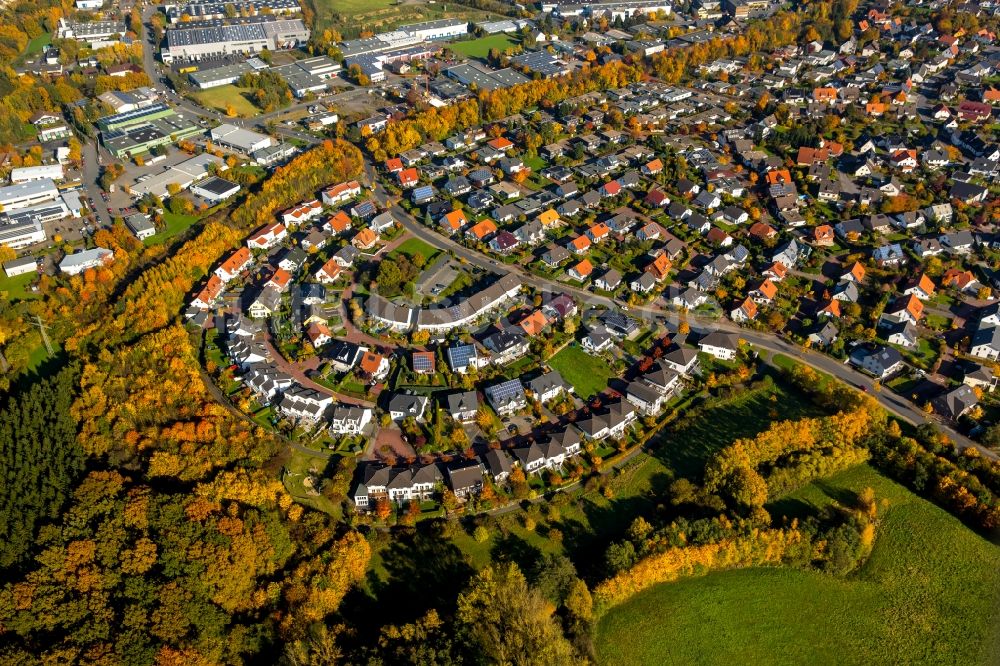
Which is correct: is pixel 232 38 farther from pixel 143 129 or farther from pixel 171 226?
pixel 171 226

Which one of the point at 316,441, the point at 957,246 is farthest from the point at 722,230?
the point at 316,441

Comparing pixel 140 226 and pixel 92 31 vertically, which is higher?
pixel 92 31

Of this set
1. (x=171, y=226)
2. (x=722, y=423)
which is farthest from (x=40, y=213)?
(x=722, y=423)

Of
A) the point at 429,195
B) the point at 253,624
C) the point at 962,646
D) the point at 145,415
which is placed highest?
the point at 429,195

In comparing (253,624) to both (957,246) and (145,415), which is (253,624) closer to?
(145,415)

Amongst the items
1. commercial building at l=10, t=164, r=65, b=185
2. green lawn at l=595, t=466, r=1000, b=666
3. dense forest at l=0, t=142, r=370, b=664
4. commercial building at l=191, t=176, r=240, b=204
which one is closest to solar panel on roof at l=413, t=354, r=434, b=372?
dense forest at l=0, t=142, r=370, b=664
